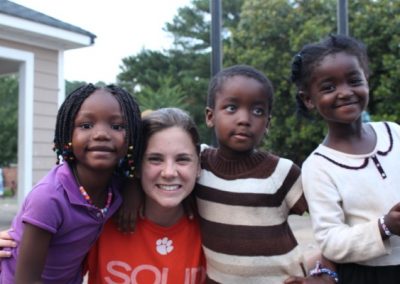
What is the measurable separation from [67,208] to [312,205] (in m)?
0.91

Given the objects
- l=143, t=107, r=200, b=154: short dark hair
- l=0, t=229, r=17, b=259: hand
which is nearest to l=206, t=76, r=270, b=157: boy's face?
l=143, t=107, r=200, b=154: short dark hair

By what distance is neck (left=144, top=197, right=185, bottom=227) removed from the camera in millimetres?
2125

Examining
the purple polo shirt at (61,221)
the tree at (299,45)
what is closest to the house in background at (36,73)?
the purple polo shirt at (61,221)

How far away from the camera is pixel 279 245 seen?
201 centimetres

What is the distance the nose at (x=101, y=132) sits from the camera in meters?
1.83

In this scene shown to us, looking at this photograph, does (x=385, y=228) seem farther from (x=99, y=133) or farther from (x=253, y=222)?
(x=99, y=133)

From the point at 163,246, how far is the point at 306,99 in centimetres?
86

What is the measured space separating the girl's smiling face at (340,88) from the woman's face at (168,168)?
0.57 meters

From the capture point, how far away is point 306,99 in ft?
6.62

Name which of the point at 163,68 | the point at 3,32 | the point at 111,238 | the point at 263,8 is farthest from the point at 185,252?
the point at 163,68

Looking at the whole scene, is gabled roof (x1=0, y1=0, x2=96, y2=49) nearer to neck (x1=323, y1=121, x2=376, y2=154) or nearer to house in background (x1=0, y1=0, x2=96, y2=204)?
house in background (x1=0, y1=0, x2=96, y2=204)

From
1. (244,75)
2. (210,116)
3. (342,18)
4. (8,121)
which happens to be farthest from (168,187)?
(8,121)

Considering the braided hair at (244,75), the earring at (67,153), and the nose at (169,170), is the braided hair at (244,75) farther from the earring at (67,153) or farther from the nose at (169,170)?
the earring at (67,153)

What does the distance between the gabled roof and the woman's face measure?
4.94 meters
